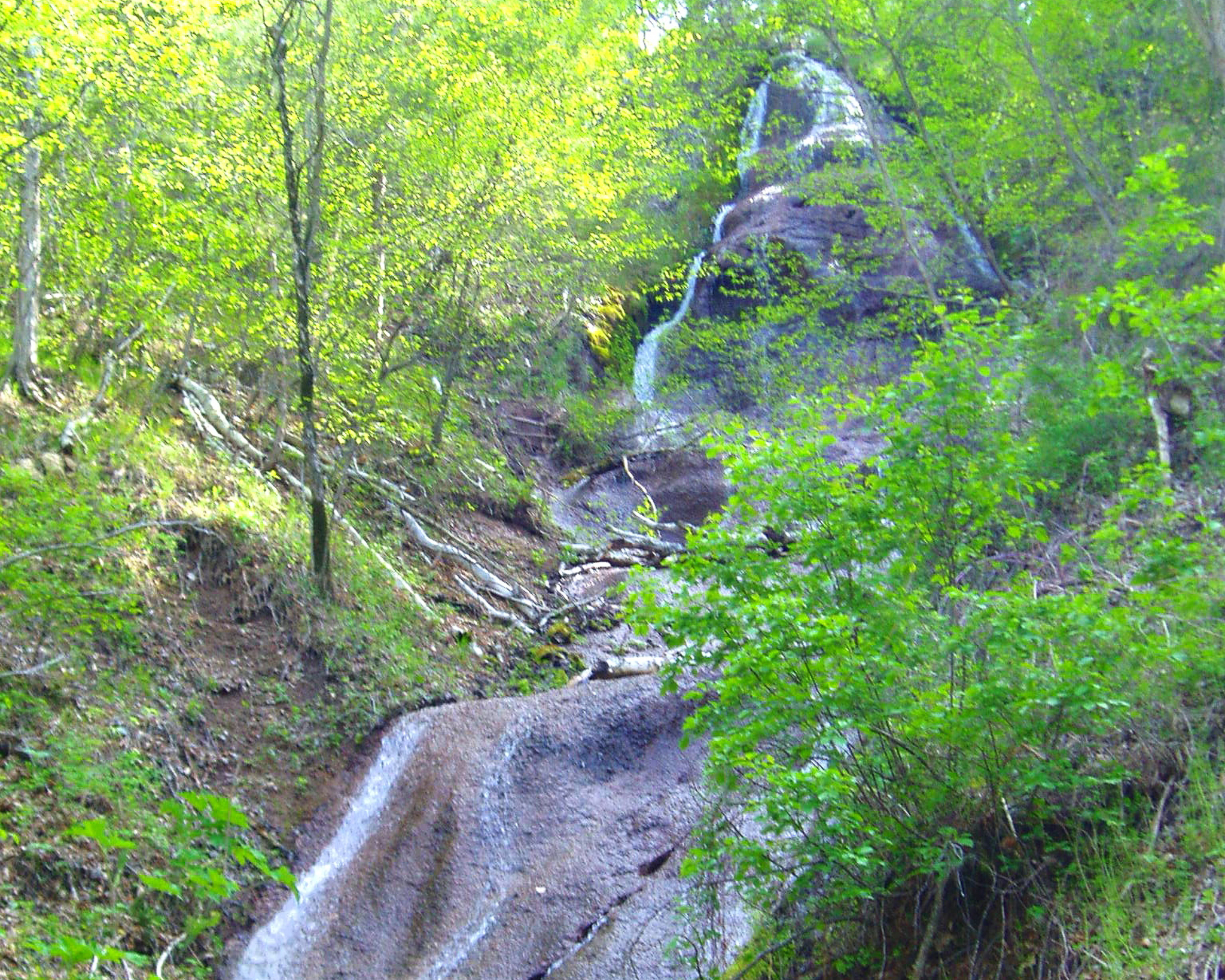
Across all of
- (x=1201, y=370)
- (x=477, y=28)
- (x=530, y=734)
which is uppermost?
(x=477, y=28)

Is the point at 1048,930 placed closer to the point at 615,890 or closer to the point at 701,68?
the point at 615,890

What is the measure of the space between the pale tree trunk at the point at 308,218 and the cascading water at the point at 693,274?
1066 centimetres

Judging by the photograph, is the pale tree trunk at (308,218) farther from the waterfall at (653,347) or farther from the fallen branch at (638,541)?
the waterfall at (653,347)

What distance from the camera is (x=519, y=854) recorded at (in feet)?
27.6

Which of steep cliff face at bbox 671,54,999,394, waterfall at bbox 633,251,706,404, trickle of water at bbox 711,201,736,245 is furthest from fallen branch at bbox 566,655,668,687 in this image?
trickle of water at bbox 711,201,736,245

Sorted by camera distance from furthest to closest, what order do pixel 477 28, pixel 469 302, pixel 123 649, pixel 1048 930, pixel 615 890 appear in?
pixel 469 302 → pixel 477 28 → pixel 123 649 → pixel 615 890 → pixel 1048 930

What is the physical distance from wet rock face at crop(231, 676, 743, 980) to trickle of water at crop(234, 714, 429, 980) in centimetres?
2

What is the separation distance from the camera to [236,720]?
9570 mm

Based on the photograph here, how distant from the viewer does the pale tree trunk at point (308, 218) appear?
30.3ft

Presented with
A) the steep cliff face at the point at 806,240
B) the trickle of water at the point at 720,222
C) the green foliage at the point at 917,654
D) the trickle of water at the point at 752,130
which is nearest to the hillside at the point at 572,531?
the green foliage at the point at 917,654

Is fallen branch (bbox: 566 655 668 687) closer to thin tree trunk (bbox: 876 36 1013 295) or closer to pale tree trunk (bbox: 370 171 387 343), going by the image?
pale tree trunk (bbox: 370 171 387 343)

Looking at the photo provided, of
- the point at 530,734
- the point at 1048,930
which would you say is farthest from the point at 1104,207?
the point at 1048,930

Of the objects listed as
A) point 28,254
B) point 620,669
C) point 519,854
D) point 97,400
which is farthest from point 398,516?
point 519,854

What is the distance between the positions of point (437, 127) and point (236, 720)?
7830 millimetres
